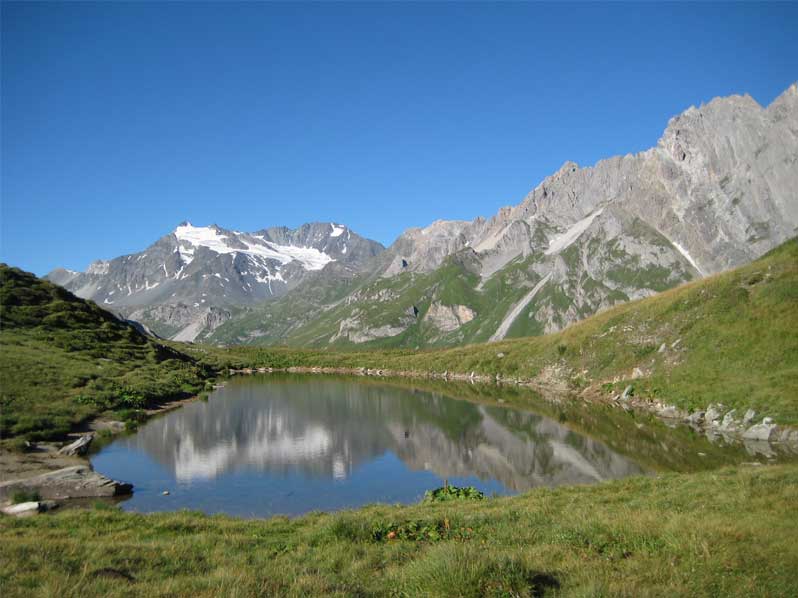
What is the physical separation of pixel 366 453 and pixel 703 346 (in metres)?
47.1

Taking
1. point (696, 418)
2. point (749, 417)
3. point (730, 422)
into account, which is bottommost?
point (696, 418)

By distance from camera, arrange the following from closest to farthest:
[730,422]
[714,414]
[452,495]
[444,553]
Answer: [444,553], [452,495], [730,422], [714,414]

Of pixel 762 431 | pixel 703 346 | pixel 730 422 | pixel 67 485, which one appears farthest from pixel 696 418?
pixel 67 485

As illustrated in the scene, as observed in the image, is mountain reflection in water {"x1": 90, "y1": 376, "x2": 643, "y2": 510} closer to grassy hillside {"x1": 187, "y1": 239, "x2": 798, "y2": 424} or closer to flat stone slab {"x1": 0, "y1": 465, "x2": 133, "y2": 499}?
flat stone slab {"x1": 0, "y1": 465, "x2": 133, "y2": 499}

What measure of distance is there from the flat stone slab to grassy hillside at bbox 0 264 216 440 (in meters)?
13.6

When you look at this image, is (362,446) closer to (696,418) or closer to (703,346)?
(696,418)

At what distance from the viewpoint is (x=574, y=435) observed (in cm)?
5609

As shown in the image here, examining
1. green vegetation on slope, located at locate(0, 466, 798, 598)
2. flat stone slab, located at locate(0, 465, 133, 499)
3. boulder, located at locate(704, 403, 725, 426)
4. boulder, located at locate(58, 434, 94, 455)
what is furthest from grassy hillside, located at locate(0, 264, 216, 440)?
boulder, located at locate(704, 403, 725, 426)

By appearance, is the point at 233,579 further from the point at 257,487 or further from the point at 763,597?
the point at 257,487

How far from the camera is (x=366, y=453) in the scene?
51750 millimetres

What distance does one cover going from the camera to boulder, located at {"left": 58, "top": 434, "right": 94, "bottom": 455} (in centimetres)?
4100

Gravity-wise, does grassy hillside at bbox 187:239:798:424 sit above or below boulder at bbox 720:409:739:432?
above

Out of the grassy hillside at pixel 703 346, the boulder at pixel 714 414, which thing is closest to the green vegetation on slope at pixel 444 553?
the boulder at pixel 714 414

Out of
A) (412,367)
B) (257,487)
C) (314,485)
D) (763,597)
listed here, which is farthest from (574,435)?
(412,367)
